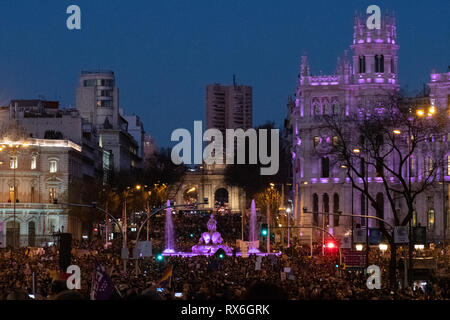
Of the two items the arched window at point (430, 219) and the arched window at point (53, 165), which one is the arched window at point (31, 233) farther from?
the arched window at point (430, 219)

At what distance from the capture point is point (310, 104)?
114 m

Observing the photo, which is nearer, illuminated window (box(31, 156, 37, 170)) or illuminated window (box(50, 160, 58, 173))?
illuminated window (box(31, 156, 37, 170))

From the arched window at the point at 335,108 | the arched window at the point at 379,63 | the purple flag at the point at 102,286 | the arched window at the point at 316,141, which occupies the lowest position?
the purple flag at the point at 102,286

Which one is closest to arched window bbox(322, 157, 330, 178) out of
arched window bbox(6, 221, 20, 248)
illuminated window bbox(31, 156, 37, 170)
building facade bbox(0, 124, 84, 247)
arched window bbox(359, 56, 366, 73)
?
arched window bbox(359, 56, 366, 73)

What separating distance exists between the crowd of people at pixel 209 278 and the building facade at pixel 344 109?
38.2 ft

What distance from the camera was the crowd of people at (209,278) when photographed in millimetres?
14203

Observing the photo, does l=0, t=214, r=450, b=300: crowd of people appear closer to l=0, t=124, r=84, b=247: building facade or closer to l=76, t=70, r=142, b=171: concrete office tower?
l=0, t=124, r=84, b=247: building facade

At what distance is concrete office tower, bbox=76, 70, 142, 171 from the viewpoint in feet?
545

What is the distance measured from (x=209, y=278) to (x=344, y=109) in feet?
263

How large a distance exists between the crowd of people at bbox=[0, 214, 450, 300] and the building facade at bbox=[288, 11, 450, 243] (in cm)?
1163

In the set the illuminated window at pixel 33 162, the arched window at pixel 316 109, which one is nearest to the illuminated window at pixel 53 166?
the illuminated window at pixel 33 162

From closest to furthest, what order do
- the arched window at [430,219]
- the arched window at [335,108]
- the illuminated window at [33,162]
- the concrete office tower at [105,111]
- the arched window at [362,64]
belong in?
1. the arched window at [430,219]
2. the arched window at [362,64]
3. the arched window at [335,108]
4. the illuminated window at [33,162]
5. the concrete office tower at [105,111]

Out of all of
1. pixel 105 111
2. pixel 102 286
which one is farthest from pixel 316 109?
pixel 102 286
